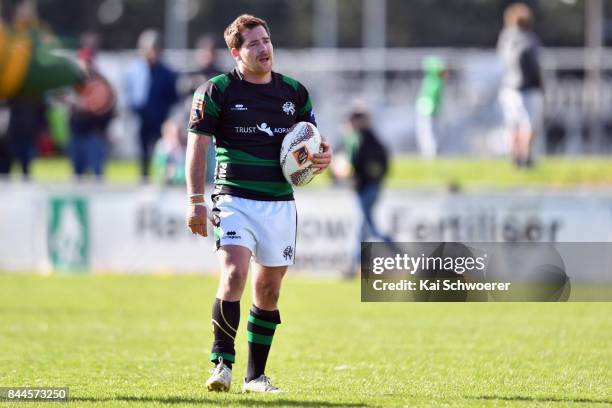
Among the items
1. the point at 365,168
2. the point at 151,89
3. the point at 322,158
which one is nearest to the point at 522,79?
the point at 365,168

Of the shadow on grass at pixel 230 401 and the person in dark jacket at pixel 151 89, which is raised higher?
the person in dark jacket at pixel 151 89

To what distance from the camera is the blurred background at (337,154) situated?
17688 millimetres

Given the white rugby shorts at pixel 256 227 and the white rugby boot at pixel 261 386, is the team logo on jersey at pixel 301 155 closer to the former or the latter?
the white rugby shorts at pixel 256 227

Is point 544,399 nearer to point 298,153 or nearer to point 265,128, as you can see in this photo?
point 298,153

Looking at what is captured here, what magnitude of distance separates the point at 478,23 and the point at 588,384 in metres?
43.0

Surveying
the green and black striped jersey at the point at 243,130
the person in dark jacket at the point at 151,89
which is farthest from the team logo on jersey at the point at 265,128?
the person in dark jacket at the point at 151,89

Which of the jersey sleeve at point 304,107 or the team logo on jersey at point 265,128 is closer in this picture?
the team logo on jersey at point 265,128

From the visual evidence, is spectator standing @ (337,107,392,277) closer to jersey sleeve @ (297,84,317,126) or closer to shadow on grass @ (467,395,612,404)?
jersey sleeve @ (297,84,317,126)

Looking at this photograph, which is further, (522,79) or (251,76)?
(522,79)

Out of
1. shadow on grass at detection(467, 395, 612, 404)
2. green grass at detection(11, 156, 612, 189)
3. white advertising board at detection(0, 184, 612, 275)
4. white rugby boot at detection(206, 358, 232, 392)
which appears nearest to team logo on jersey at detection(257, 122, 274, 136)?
white rugby boot at detection(206, 358, 232, 392)

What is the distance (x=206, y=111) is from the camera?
26.0 ft

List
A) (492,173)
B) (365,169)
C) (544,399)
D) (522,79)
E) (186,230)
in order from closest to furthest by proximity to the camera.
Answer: (544,399), (365,169), (186,230), (522,79), (492,173)

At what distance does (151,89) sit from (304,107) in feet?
40.0

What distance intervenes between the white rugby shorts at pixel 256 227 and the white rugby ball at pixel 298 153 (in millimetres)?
206
